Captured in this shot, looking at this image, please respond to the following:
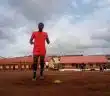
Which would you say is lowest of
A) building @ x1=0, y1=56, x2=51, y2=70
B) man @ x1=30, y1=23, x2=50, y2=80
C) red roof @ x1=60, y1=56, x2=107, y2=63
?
man @ x1=30, y1=23, x2=50, y2=80

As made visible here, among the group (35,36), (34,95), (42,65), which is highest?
(35,36)

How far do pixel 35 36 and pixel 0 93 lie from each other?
357 centimetres

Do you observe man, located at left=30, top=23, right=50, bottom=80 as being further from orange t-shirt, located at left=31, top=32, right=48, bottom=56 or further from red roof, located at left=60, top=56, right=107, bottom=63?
red roof, located at left=60, top=56, right=107, bottom=63

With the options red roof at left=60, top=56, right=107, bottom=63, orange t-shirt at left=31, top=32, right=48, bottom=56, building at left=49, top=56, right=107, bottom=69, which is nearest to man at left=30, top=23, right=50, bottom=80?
orange t-shirt at left=31, top=32, right=48, bottom=56

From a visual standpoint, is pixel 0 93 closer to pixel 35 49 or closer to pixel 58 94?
pixel 58 94

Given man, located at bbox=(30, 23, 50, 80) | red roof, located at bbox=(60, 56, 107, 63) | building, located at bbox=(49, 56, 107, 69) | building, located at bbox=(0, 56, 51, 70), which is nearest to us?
man, located at bbox=(30, 23, 50, 80)

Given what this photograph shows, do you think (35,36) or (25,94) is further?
(35,36)

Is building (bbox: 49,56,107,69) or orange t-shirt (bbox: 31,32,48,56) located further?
building (bbox: 49,56,107,69)

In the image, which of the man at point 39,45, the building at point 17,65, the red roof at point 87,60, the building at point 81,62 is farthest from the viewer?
the red roof at point 87,60

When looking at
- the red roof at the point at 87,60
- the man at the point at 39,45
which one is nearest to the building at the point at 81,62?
the red roof at the point at 87,60

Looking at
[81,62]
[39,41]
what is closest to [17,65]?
[81,62]

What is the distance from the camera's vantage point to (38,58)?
30.6 feet

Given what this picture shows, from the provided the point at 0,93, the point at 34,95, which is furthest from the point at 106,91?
the point at 0,93

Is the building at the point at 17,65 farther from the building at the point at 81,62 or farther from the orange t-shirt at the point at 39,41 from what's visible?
the orange t-shirt at the point at 39,41
